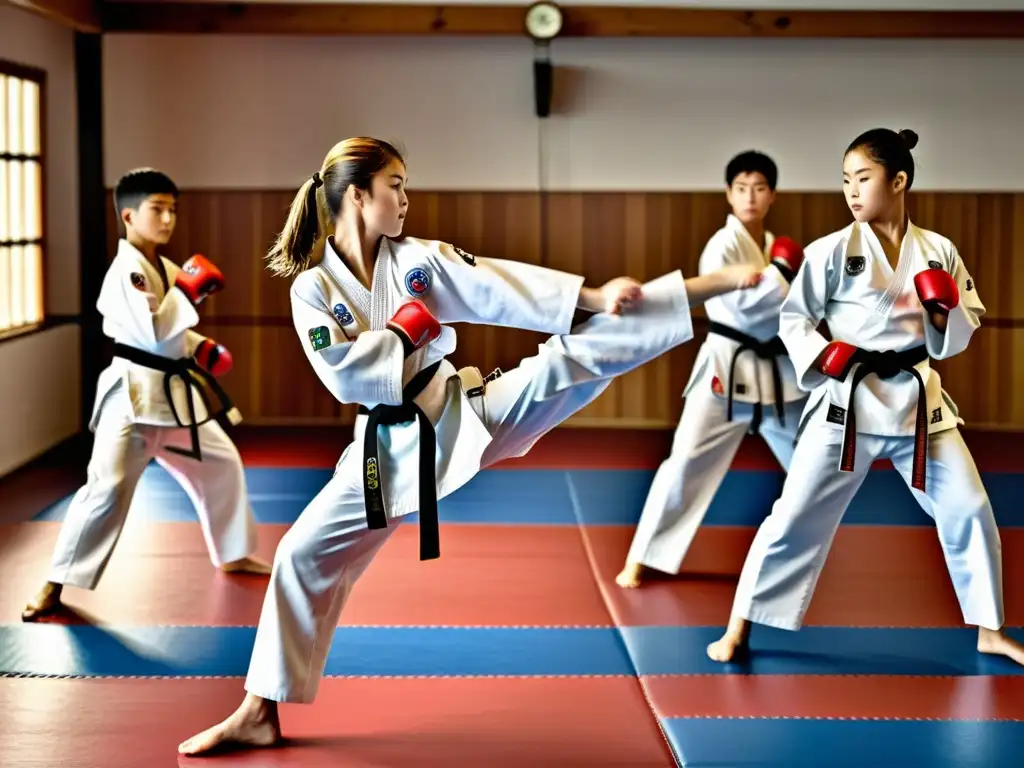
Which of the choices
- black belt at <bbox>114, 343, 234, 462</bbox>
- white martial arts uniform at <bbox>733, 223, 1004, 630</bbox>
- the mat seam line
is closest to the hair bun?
white martial arts uniform at <bbox>733, 223, 1004, 630</bbox>

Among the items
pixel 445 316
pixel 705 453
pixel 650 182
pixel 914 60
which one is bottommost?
pixel 705 453

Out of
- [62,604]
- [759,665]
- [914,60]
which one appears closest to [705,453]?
[759,665]

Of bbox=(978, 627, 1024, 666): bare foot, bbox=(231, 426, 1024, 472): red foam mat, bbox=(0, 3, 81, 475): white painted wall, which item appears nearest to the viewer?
bbox=(978, 627, 1024, 666): bare foot

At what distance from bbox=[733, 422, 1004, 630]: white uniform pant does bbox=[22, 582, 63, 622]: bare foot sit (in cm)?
208

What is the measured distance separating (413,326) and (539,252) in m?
5.17

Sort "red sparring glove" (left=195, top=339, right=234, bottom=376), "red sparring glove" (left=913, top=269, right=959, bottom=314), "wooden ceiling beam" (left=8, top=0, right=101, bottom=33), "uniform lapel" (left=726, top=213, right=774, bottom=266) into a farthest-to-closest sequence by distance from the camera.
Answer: "wooden ceiling beam" (left=8, top=0, right=101, bottom=33), "uniform lapel" (left=726, top=213, right=774, bottom=266), "red sparring glove" (left=195, top=339, right=234, bottom=376), "red sparring glove" (left=913, top=269, right=959, bottom=314)

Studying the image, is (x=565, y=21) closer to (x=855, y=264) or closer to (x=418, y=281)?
(x=855, y=264)

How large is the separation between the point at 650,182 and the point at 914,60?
1658mm

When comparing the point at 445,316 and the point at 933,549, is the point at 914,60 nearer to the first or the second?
the point at 933,549

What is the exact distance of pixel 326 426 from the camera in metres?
7.73

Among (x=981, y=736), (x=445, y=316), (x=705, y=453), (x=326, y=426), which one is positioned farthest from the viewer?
(x=326, y=426)

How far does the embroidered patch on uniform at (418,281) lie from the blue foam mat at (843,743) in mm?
1195

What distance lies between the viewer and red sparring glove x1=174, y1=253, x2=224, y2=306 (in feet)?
13.4

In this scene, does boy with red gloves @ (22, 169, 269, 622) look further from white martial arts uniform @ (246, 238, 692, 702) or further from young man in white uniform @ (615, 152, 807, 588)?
young man in white uniform @ (615, 152, 807, 588)
